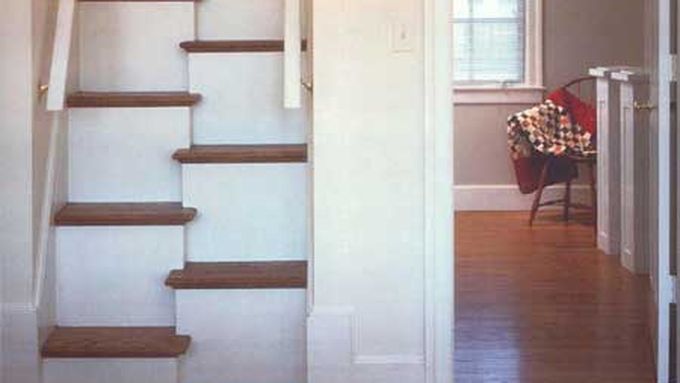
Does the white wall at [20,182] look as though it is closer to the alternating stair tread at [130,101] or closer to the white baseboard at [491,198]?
the alternating stair tread at [130,101]

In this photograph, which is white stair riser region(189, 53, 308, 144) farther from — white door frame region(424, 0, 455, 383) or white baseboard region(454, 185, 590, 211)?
white baseboard region(454, 185, 590, 211)

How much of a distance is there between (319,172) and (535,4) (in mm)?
4949

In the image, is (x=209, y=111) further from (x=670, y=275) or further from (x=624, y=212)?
(x=624, y=212)

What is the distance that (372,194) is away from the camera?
3.62 metres

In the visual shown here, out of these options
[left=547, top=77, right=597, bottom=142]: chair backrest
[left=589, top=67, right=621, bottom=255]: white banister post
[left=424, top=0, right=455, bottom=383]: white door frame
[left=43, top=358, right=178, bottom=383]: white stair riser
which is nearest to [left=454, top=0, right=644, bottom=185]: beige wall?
[left=547, top=77, right=597, bottom=142]: chair backrest

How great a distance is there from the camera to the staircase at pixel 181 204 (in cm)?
378

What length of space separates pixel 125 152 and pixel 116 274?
412 mm

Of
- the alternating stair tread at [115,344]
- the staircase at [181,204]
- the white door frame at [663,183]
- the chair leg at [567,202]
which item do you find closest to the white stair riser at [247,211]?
the staircase at [181,204]

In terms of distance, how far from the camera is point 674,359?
4000 millimetres

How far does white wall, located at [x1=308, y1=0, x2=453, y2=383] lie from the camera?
3574 mm

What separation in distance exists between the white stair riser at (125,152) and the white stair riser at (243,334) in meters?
0.44

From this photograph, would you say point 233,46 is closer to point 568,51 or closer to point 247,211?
point 247,211

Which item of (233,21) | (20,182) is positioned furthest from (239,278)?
(233,21)

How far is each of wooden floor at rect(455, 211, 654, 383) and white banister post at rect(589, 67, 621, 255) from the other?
142mm
